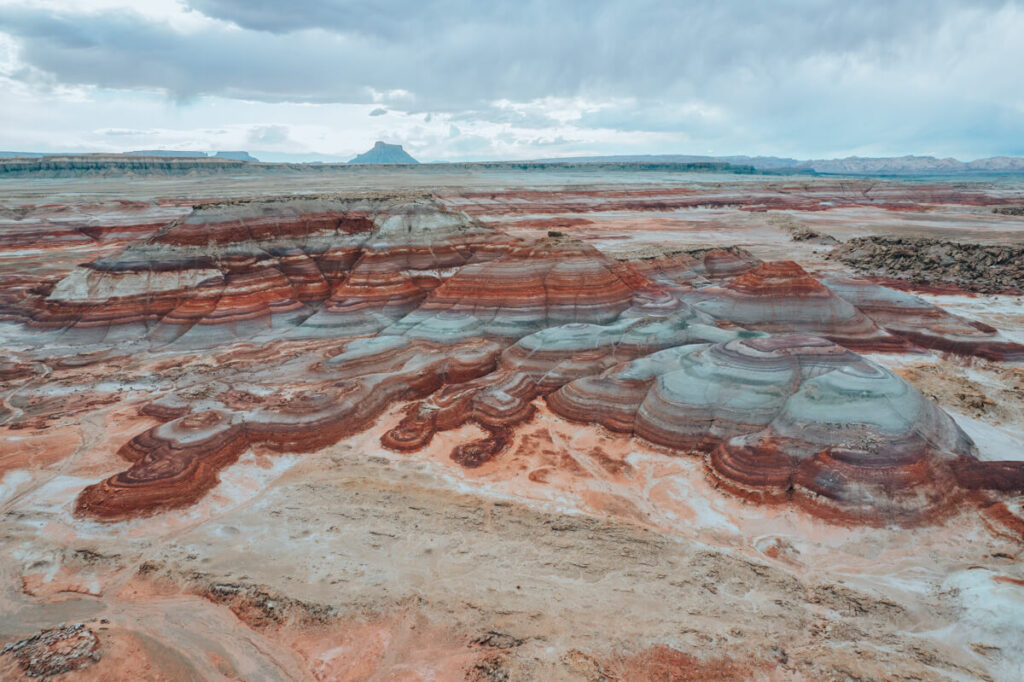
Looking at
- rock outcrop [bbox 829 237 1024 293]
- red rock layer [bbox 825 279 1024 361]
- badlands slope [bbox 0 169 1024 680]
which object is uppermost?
rock outcrop [bbox 829 237 1024 293]

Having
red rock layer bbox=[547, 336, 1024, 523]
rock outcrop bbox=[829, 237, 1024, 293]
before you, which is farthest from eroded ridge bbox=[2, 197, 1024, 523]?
rock outcrop bbox=[829, 237, 1024, 293]

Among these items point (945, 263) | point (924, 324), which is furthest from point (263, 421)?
point (945, 263)

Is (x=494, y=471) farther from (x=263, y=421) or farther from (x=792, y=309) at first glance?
(x=792, y=309)

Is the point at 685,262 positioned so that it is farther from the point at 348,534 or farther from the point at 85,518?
the point at 85,518

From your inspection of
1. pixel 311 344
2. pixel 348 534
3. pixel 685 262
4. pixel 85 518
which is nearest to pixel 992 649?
pixel 348 534

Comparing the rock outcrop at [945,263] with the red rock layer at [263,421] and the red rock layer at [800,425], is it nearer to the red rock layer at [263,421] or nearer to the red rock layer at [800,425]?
the red rock layer at [800,425]

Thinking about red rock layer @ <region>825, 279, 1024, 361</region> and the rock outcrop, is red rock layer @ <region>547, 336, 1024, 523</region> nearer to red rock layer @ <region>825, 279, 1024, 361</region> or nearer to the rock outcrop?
red rock layer @ <region>825, 279, 1024, 361</region>

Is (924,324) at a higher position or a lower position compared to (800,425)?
higher

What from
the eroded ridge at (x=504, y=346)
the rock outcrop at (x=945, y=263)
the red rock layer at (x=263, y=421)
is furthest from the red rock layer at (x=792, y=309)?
the rock outcrop at (x=945, y=263)
